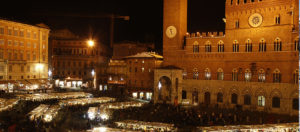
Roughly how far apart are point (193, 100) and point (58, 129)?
2233 centimetres

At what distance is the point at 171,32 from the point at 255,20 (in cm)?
1277

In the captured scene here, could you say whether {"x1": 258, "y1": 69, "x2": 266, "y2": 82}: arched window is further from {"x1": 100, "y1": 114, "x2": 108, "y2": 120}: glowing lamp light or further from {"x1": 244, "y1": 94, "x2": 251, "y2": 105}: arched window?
{"x1": 100, "y1": 114, "x2": 108, "y2": 120}: glowing lamp light

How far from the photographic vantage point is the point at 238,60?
37.9m

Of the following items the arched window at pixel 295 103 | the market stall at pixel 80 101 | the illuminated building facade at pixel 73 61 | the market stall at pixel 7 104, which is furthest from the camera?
the illuminated building facade at pixel 73 61

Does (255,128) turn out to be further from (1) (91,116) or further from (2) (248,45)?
(2) (248,45)

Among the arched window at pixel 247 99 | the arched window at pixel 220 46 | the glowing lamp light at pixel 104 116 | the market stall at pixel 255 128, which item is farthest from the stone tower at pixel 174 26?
the market stall at pixel 255 128

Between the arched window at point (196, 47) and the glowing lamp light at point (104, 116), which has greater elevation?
the arched window at point (196, 47)

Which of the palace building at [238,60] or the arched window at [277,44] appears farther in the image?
the arched window at [277,44]

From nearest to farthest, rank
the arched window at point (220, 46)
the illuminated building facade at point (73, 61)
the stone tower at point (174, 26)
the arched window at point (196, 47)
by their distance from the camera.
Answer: the arched window at point (220, 46), the arched window at point (196, 47), the stone tower at point (174, 26), the illuminated building facade at point (73, 61)

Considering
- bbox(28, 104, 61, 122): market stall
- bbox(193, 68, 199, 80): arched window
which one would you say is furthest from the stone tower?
bbox(28, 104, 61, 122): market stall

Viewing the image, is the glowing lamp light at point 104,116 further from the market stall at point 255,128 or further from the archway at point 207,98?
the archway at point 207,98

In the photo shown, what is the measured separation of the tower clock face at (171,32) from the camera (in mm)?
43844

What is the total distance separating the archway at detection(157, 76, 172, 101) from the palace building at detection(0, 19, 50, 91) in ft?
76.3

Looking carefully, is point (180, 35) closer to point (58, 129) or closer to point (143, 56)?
point (143, 56)
